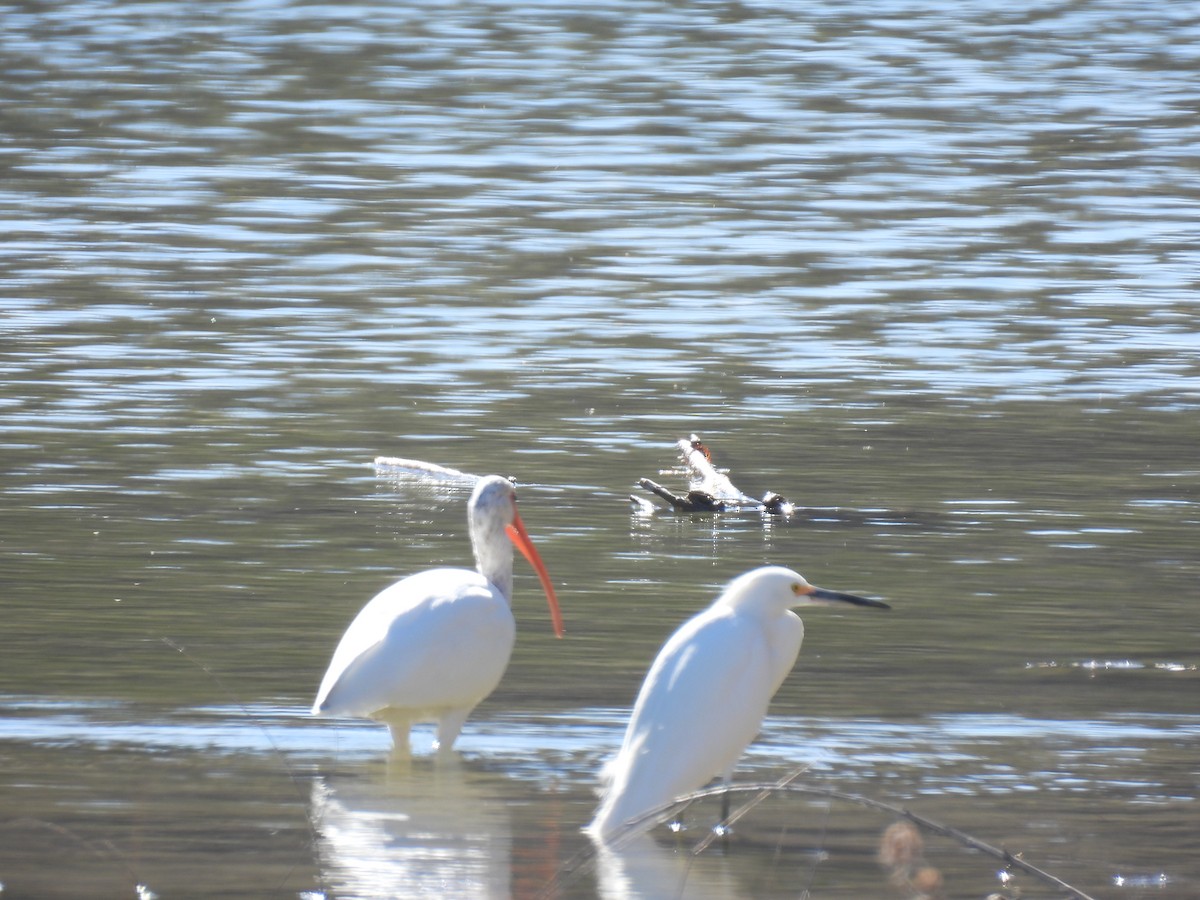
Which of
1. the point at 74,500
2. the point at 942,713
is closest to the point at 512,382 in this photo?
the point at 74,500

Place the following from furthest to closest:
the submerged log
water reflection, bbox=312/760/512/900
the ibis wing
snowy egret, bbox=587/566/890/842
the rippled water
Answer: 1. the submerged log
2. the ibis wing
3. the rippled water
4. snowy egret, bbox=587/566/890/842
5. water reflection, bbox=312/760/512/900

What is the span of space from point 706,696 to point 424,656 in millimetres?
1209

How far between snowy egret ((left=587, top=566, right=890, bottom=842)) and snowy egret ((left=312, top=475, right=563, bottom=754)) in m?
0.71

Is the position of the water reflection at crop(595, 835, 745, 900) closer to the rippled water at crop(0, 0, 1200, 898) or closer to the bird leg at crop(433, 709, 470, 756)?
the rippled water at crop(0, 0, 1200, 898)

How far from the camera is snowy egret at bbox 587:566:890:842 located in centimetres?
706

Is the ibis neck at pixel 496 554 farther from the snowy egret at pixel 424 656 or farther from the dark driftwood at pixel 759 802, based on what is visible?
the dark driftwood at pixel 759 802

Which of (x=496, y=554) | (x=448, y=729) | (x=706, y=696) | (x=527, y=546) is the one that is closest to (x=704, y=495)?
(x=527, y=546)

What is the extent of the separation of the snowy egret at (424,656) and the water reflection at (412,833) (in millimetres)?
187

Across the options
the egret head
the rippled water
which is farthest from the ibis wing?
the egret head

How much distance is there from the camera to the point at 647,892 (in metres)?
6.68

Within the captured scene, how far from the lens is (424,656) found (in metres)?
8.05

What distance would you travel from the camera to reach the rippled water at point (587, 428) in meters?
7.50

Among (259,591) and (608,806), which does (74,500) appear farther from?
(608,806)

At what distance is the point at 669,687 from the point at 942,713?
5.76ft
